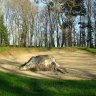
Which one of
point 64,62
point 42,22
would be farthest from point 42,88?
point 42,22

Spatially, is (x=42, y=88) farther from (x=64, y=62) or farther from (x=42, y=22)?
(x=42, y=22)

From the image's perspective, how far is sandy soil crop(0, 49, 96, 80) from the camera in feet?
52.3

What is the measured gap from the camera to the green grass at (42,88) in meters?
10.6

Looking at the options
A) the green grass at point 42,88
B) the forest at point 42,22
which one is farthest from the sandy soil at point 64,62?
the forest at point 42,22

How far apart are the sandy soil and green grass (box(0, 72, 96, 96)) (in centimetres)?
238

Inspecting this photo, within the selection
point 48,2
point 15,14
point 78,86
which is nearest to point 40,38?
point 15,14

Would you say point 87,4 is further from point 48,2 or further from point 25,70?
point 25,70

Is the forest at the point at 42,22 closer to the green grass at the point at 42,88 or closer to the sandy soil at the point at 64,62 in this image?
the sandy soil at the point at 64,62

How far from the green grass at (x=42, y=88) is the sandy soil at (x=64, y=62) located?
2375 mm

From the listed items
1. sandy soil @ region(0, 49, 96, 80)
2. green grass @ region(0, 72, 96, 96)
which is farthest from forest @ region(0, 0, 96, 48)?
green grass @ region(0, 72, 96, 96)

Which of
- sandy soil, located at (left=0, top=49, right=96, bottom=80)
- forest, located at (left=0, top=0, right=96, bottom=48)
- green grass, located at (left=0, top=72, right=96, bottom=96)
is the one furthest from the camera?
forest, located at (left=0, top=0, right=96, bottom=48)

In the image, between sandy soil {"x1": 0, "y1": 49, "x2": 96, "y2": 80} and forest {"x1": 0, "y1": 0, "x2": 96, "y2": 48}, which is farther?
forest {"x1": 0, "y1": 0, "x2": 96, "y2": 48}

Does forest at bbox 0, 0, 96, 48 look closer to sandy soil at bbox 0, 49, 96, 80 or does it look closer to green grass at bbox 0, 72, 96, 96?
sandy soil at bbox 0, 49, 96, 80

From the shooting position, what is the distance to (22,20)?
75.3 m
